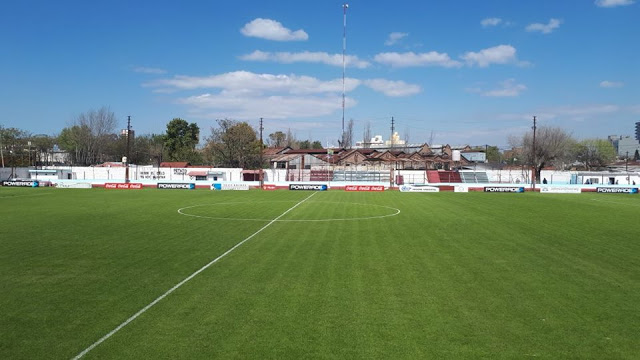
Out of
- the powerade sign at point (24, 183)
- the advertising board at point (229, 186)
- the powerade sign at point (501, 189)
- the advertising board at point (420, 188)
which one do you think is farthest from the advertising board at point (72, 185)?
the powerade sign at point (501, 189)

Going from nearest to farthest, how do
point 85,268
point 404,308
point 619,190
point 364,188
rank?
point 404,308
point 85,268
point 619,190
point 364,188

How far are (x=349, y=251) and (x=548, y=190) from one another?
49.8 m

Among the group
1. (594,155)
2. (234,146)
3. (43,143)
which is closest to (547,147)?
(594,155)

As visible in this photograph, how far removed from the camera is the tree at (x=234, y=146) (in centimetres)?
10194

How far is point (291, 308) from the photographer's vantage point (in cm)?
916

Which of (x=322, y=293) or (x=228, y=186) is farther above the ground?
(x=228, y=186)

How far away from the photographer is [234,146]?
4035 inches

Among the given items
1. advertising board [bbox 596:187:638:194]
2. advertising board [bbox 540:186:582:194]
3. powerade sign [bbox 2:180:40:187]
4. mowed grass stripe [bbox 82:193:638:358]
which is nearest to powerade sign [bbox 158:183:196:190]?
powerade sign [bbox 2:180:40:187]

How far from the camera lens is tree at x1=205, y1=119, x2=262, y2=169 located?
102 meters

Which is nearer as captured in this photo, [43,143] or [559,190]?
[559,190]

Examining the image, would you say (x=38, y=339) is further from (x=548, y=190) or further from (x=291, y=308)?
(x=548, y=190)

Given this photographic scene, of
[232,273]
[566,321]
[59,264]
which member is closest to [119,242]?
[59,264]

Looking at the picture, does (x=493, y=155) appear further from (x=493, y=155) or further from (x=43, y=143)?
(x=43, y=143)

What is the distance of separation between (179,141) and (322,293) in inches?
4750
